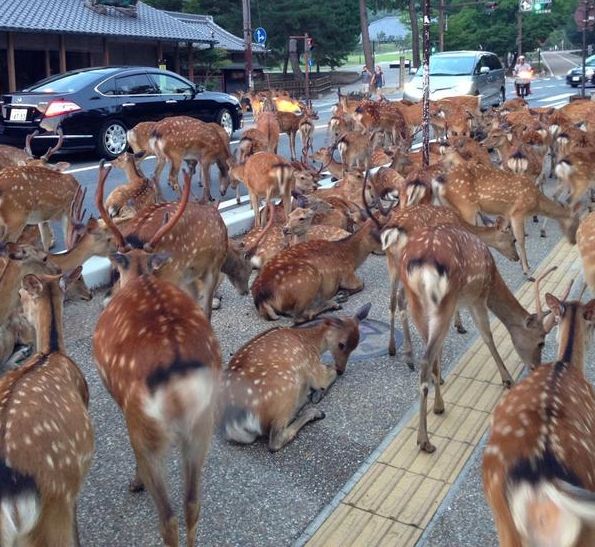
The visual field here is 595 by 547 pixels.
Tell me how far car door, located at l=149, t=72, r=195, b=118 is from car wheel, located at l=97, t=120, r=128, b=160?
1.08 meters

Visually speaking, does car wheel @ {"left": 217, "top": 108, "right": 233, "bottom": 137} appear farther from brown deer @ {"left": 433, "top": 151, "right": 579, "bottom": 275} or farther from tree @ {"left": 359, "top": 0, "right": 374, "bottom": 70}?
tree @ {"left": 359, "top": 0, "right": 374, "bottom": 70}

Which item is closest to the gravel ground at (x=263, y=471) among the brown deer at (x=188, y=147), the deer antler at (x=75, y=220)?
the deer antler at (x=75, y=220)

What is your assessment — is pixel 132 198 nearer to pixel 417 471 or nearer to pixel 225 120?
pixel 417 471

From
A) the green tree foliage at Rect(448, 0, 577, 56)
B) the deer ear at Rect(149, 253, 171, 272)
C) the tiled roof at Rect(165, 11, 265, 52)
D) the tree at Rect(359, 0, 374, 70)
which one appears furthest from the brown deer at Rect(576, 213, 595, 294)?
the green tree foliage at Rect(448, 0, 577, 56)

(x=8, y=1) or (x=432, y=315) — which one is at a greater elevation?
(x=8, y=1)

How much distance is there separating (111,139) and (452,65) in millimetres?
11021

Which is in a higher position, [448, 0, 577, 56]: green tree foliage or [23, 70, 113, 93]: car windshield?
[448, 0, 577, 56]: green tree foliage

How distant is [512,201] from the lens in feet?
24.7

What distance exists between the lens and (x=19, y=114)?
44.7 feet

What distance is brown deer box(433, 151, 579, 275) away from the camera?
24.7 feet

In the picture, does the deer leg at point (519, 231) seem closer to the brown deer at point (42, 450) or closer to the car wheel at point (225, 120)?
the brown deer at point (42, 450)

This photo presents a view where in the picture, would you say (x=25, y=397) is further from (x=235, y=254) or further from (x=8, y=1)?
(x=8, y=1)

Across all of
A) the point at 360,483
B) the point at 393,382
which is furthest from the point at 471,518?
the point at 393,382

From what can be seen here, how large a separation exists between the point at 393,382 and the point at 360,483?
128 cm
